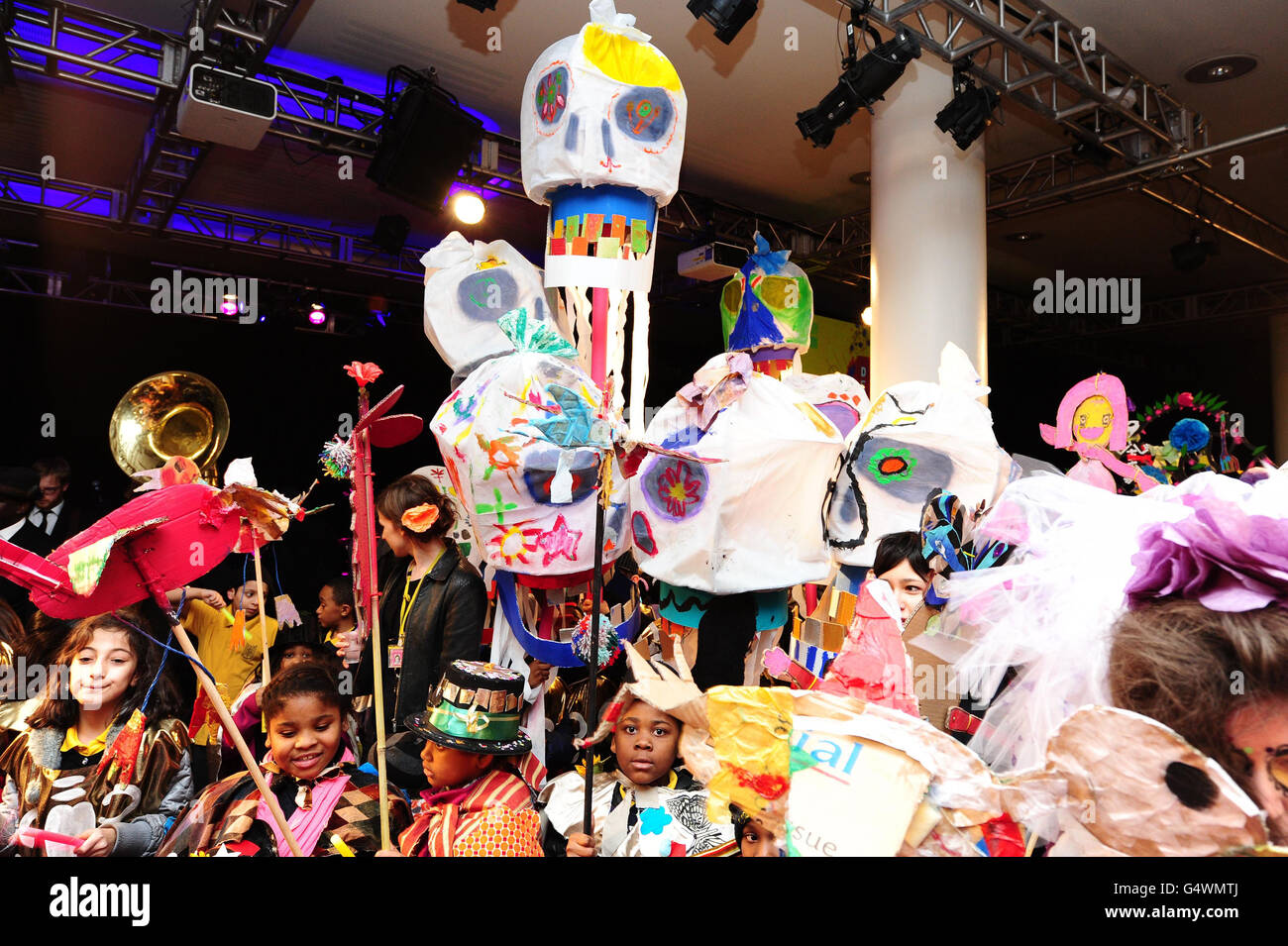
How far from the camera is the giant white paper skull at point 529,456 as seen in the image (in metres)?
2.08

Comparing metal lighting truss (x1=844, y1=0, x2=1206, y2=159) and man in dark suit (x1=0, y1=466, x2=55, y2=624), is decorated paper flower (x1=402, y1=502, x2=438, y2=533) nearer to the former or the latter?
man in dark suit (x1=0, y1=466, x2=55, y2=624)

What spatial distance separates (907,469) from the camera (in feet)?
8.45

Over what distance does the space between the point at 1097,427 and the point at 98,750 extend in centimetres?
280

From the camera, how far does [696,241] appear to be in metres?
7.15

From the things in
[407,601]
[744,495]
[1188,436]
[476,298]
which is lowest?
[407,601]

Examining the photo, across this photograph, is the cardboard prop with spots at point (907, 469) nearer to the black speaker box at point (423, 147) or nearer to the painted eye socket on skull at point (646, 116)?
the painted eye socket on skull at point (646, 116)

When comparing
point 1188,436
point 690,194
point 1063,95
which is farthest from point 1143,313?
point 1188,436

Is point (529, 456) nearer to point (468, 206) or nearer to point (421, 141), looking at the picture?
point (421, 141)

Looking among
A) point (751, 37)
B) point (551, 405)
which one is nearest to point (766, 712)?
point (551, 405)
